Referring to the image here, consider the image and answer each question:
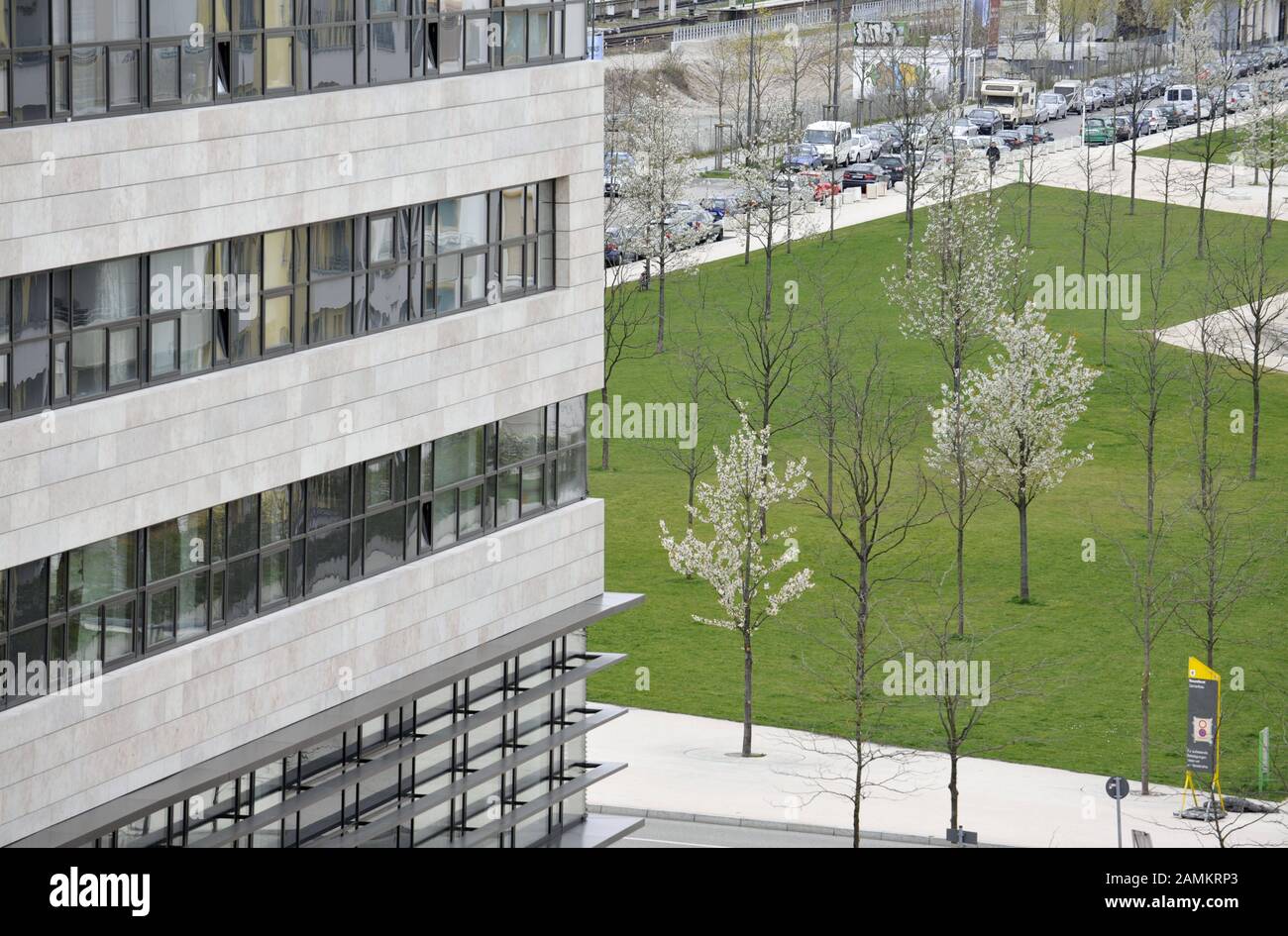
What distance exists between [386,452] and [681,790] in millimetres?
13307

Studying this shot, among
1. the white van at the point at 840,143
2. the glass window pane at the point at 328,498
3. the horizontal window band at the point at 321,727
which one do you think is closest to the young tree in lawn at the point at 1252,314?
the white van at the point at 840,143

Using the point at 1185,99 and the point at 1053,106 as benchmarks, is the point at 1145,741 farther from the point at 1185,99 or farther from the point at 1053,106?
the point at 1053,106

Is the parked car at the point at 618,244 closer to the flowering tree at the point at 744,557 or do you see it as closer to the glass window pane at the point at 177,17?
the flowering tree at the point at 744,557

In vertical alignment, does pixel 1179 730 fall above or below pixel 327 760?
below

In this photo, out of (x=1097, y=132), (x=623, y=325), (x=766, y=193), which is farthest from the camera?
(x=1097, y=132)

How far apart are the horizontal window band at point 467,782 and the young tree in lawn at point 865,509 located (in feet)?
14.9

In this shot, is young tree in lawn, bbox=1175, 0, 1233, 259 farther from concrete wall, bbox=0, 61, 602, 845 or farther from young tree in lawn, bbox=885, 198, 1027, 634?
concrete wall, bbox=0, 61, 602, 845

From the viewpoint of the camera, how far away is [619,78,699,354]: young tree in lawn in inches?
2741

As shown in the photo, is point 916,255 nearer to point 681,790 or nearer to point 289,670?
point 681,790

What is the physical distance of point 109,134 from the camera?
21.1 meters

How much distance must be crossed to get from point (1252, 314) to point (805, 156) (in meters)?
34.7

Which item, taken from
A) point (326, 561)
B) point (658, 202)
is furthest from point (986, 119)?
point (326, 561)

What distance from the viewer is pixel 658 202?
70.1 meters

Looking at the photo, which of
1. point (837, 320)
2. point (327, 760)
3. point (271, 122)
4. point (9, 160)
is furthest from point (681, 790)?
point (837, 320)
